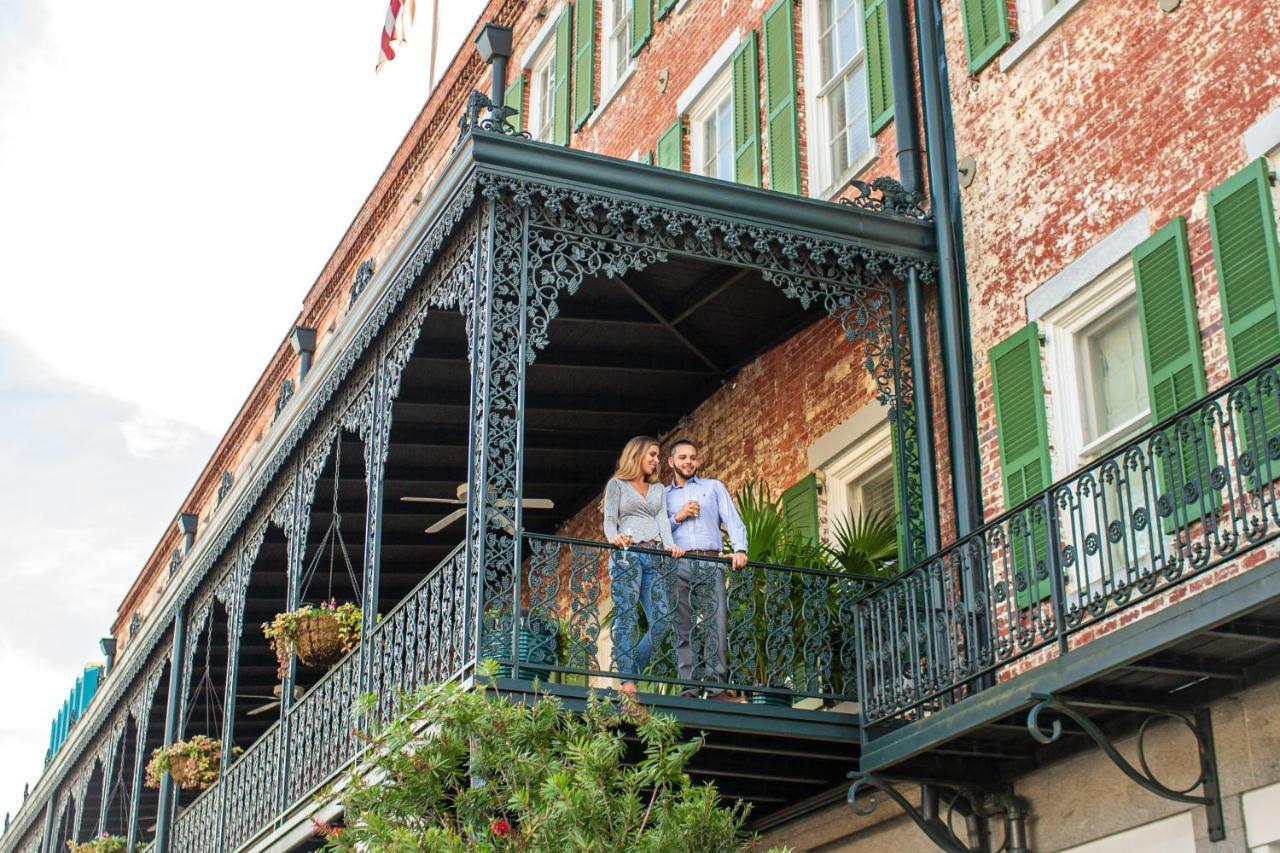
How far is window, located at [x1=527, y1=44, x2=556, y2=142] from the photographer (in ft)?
67.7

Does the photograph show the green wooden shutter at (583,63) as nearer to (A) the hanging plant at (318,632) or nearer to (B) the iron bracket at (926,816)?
(A) the hanging plant at (318,632)

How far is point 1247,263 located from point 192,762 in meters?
11.5

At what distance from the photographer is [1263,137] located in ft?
30.4

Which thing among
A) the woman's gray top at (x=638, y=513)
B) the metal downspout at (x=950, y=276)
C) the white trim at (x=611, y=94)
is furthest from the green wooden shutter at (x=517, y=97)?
the woman's gray top at (x=638, y=513)

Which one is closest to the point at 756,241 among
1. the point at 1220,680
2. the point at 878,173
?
the point at 878,173

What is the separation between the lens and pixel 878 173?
12.8 metres

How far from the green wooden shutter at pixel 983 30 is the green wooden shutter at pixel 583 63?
6922 millimetres

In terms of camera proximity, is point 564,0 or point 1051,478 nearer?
point 1051,478

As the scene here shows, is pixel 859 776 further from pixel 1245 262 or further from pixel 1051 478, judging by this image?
pixel 1245 262

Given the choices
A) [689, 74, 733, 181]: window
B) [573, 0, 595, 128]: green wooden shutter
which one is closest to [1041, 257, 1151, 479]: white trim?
[689, 74, 733, 181]: window

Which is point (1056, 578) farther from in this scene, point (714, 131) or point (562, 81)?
point (562, 81)

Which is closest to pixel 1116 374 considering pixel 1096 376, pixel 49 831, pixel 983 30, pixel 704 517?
pixel 1096 376

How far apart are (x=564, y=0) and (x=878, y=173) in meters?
8.46

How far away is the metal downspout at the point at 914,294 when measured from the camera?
37.3 ft
